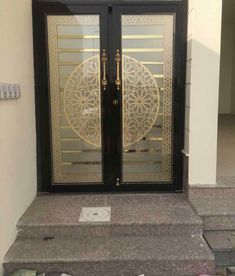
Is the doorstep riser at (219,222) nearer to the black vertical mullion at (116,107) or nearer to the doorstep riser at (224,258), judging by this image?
the doorstep riser at (224,258)

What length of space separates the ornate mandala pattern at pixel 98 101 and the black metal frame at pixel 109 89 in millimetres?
94

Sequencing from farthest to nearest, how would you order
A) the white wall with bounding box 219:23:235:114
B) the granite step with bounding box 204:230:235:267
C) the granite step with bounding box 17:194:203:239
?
the white wall with bounding box 219:23:235:114 → the granite step with bounding box 17:194:203:239 → the granite step with bounding box 204:230:235:267

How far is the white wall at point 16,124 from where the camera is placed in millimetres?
2654

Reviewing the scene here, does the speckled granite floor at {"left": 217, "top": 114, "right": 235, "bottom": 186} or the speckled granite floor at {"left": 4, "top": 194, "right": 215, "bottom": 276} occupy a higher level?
the speckled granite floor at {"left": 217, "top": 114, "right": 235, "bottom": 186}

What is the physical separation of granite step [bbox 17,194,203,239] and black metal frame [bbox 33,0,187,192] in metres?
0.39

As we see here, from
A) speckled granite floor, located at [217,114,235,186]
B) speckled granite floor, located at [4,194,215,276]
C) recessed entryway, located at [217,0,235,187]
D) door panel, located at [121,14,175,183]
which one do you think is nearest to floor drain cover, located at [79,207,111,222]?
speckled granite floor, located at [4,194,215,276]

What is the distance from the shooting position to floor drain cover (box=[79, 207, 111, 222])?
9.77 ft

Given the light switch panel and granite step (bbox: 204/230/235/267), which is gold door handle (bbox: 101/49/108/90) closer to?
the light switch panel

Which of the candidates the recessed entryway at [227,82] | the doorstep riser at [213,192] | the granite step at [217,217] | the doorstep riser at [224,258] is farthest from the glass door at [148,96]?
the recessed entryway at [227,82]

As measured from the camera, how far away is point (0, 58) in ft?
8.47

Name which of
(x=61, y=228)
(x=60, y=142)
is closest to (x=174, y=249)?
(x=61, y=228)

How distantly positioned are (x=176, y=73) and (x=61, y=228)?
6.12 feet

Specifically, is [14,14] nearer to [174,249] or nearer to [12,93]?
[12,93]

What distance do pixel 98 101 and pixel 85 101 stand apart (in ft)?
0.44
